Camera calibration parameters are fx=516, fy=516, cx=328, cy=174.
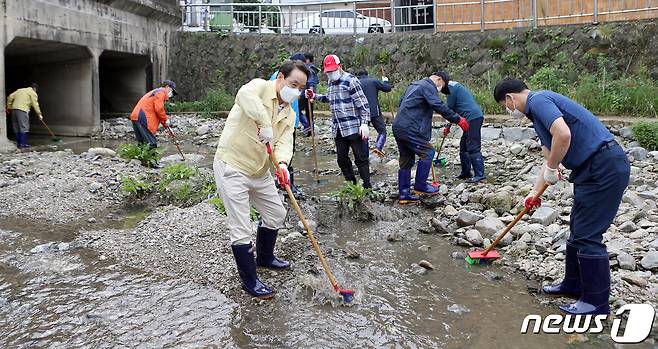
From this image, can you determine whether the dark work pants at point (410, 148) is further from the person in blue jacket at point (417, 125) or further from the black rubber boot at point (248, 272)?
the black rubber boot at point (248, 272)

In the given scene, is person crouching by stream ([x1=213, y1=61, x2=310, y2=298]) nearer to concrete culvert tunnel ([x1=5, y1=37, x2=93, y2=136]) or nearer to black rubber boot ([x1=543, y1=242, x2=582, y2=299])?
black rubber boot ([x1=543, y1=242, x2=582, y2=299])

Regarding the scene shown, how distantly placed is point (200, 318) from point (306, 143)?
9.83 m

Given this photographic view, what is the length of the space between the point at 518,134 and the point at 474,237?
237 inches

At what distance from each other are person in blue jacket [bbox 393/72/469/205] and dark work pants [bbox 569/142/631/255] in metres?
3.23

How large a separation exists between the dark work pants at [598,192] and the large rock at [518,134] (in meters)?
7.47

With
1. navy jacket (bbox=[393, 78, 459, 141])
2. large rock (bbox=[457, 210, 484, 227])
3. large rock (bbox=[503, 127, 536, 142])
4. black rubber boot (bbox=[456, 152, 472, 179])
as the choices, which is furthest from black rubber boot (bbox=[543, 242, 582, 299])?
large rock (bbox=[503, 127, 536, 142])

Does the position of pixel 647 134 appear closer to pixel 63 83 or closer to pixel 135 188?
pixel 135 188

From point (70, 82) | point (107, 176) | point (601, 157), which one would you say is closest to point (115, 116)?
point (70, 82)

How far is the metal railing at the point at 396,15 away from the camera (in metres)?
13.2

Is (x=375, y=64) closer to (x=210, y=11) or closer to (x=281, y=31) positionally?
(x=281, y=31)

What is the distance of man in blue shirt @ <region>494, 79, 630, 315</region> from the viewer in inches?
141

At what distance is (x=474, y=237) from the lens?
5.62 metres

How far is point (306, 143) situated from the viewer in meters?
13.6

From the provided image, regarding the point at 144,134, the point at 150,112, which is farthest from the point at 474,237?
the point at 144,134
